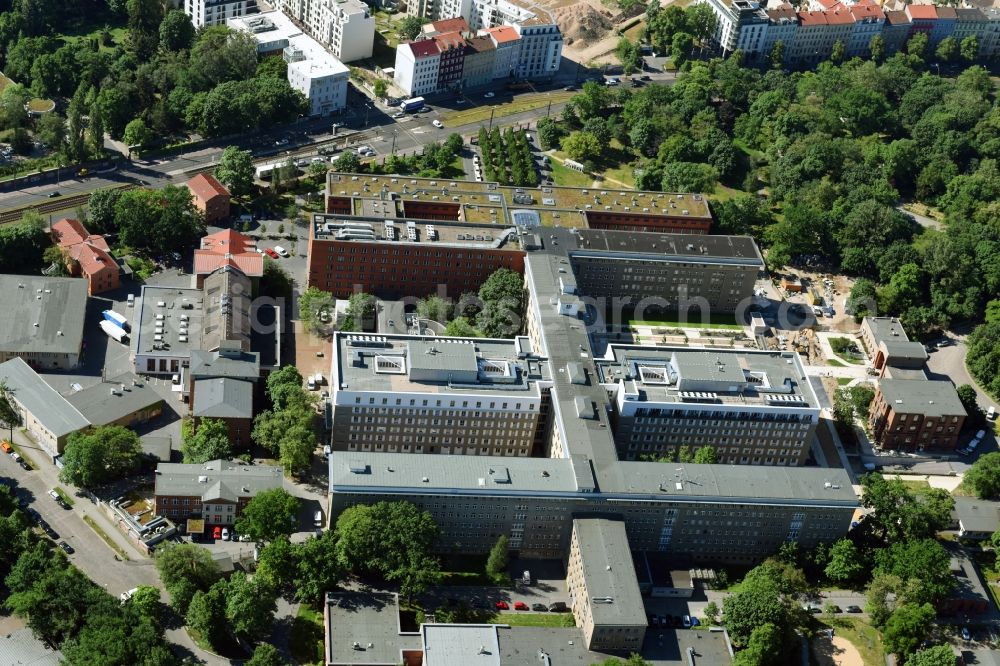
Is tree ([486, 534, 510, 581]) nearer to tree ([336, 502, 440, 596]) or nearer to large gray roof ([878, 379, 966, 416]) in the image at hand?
tree ([336, 502, 440, 596])

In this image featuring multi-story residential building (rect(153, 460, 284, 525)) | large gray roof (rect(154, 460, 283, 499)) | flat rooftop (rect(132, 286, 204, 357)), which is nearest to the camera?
multi-story residential building (rect(153, 460, 284, 525))

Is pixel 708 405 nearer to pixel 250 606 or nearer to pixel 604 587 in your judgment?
pixel 604 587

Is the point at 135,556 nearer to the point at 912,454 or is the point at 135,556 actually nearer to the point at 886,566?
the point at 886,566

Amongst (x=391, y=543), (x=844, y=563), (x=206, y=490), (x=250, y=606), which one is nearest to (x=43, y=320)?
(x=206, y=490)

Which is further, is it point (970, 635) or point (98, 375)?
point (98, 375)

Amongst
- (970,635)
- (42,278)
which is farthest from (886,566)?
(42,278)

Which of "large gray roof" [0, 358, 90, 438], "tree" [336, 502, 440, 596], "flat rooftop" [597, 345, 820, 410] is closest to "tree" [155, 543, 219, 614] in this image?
"tree" [336, 502, 440, 596]
